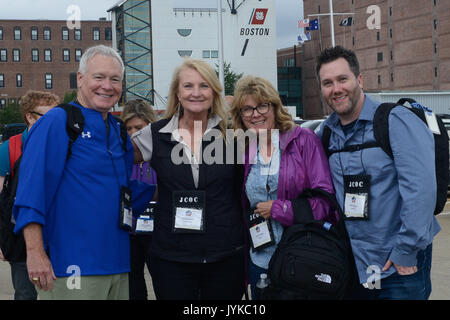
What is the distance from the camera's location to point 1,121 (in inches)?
2237

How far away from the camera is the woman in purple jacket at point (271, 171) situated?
3.08 m

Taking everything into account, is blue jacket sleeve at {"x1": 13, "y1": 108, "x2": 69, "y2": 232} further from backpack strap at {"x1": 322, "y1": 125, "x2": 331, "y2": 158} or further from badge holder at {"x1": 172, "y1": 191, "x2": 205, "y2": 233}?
backpack strap at {"x1": 322, "y1": 125, "x2": 331, "y2": 158}

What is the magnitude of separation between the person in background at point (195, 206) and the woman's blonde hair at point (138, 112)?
1.36 meters

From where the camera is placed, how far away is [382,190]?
9.38 ft

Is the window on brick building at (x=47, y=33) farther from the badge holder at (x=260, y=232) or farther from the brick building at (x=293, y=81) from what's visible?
the badge holder at (x=260, y=232)

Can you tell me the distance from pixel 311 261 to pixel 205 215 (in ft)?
2.20

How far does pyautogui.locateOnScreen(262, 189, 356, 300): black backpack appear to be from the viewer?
2.85 metres

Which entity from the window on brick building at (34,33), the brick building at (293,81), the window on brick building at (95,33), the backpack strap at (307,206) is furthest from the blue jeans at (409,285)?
the window on brick building at (34,33)

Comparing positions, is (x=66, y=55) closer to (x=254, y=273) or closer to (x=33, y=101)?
(x=33, y=101)

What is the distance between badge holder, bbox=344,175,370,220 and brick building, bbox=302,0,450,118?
50748mm

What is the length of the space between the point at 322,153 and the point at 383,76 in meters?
56.8

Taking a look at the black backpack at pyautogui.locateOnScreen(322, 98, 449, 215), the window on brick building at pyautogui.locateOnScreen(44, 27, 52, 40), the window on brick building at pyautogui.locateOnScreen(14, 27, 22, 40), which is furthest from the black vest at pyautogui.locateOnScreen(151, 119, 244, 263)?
the window on brick building at pyautogui.locateOnScreen(14, 27, 22, 40)

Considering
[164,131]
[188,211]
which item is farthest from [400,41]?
[188,211]
